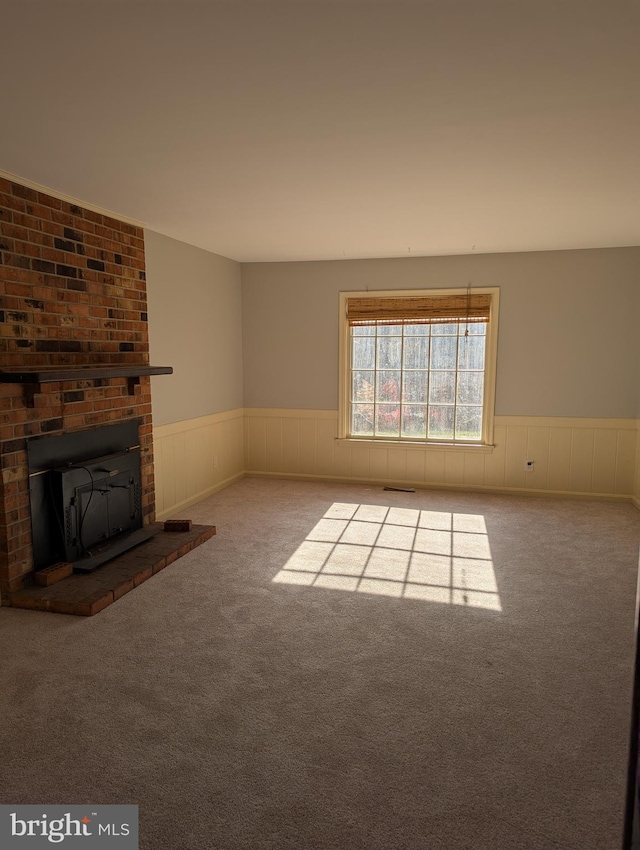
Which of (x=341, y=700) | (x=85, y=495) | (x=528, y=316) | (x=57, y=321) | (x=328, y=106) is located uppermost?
(x=328, y=106)

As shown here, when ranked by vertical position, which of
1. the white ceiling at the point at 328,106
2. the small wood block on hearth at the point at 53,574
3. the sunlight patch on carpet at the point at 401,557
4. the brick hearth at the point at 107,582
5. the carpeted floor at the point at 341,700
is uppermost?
the white ceiling at the point at 328,106

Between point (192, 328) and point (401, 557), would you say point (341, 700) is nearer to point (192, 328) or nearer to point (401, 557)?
point (401, 557)

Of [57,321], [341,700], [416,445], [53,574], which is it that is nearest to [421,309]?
[416,445]

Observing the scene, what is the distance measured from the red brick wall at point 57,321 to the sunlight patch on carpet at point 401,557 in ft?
5.15

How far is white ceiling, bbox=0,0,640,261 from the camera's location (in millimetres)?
1574

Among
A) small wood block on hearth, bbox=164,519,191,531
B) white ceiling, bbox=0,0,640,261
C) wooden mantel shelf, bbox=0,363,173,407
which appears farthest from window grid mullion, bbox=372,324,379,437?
wooden mantel shelf, bbox=0,363,173,407

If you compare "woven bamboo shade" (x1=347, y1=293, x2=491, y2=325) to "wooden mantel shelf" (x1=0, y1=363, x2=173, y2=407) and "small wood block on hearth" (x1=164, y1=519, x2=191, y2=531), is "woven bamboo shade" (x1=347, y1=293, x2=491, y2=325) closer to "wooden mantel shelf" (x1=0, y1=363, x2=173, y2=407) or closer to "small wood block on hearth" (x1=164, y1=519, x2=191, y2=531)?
"wooden mantel shelf" (x1=0, y1=363, x2=173, y2=407)

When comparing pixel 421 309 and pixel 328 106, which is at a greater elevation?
pixel 328 106

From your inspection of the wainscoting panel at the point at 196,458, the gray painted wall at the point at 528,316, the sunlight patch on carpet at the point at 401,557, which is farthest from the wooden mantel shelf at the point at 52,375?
the gray painted wall at the point at 528,316

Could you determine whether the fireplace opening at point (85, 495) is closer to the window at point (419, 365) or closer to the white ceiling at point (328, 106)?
A: the white ceiling at point (328, 106)

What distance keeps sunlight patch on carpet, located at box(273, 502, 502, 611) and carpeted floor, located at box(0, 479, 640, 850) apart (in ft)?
0.06

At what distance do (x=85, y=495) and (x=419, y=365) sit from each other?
3496mm

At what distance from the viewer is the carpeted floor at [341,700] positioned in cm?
166

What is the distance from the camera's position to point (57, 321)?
132 inches
